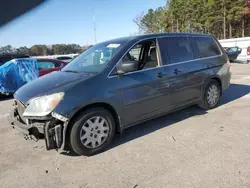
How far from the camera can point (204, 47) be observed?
542 centimetres

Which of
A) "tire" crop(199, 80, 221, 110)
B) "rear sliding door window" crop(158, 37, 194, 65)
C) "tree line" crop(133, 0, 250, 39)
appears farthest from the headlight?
"tree line" crop(133, 0, 250, 39)

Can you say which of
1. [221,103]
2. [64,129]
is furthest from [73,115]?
[221,103]

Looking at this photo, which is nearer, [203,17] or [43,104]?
[43,104]

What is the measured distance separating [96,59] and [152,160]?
207 centimetres

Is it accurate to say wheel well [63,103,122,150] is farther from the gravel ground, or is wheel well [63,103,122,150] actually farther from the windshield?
the windshield

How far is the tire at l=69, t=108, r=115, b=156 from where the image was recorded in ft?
11.1

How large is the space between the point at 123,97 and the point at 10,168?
1.93m

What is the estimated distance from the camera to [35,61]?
9.05 metres

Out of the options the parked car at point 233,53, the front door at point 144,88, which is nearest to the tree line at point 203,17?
the parked car at point 233,53

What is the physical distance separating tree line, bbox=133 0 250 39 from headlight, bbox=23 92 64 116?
43280 millimetres

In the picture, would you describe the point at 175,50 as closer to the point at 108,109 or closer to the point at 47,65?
the point at 108,109

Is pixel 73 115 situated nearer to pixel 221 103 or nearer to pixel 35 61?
pixel 221 103

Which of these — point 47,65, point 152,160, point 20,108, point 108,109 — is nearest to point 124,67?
point 108,109

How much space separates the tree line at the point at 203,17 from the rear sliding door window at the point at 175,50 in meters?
40.5
